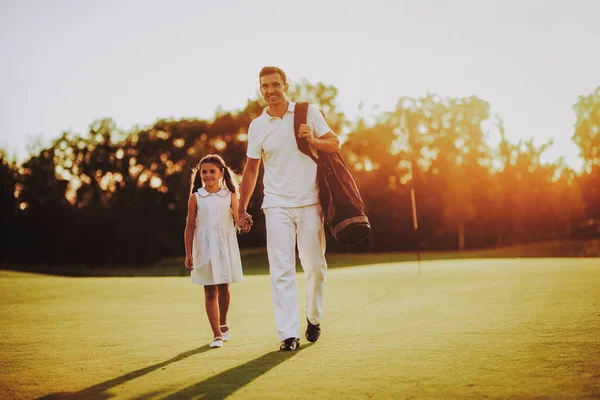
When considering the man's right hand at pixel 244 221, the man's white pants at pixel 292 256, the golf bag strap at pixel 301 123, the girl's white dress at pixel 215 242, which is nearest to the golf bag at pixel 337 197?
the golf bag strap at pixel 301 123

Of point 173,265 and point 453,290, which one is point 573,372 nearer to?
point 453,290

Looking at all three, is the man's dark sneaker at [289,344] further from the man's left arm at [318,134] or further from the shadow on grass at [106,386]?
the man's left arm at [318,134]

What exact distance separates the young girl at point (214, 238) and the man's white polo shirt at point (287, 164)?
76 centimetres

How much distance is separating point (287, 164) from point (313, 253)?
0.87m

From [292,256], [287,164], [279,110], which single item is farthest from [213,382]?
[279,110]

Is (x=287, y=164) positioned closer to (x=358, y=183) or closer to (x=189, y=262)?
(x=189, y=262)

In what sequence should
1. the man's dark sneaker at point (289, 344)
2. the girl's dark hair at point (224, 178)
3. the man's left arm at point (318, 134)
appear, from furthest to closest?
the girl's dark hair at point (224, 178) < the man's left arm at point (318, 134) < the man's dark sneaker at point (289, 344)

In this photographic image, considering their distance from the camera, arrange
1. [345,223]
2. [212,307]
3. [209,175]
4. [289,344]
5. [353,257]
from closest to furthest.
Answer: [289,344]
[345,223]
[212,307]
[209,175]
[353,257]

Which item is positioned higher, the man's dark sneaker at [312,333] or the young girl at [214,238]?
the young girl at [214,238]

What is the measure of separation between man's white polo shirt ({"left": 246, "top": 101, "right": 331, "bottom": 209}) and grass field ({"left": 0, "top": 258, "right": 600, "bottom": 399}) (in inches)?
53.5

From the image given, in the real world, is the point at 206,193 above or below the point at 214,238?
above

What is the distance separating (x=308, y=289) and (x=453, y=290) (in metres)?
5.35

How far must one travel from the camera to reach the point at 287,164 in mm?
6410

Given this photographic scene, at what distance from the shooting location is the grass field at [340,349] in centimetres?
439
